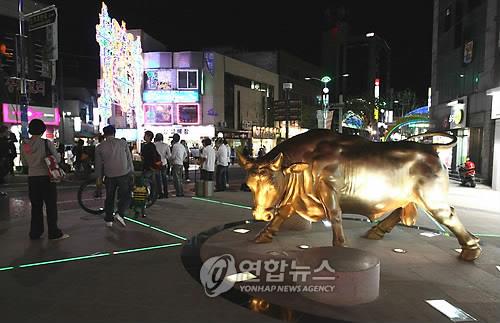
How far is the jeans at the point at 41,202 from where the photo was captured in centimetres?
583

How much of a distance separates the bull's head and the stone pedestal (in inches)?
34.4

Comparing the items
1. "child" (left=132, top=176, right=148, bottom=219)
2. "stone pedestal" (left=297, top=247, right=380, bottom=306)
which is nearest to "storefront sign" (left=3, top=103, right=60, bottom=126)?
"child" (left=132, top=176, right=148, bottom=219)

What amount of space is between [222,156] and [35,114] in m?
18.0

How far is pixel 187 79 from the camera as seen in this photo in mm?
31625

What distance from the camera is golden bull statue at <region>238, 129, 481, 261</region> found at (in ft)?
15.6

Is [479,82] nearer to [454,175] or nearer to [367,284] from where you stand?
[454,175]

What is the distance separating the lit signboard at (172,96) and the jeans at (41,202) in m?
26.2

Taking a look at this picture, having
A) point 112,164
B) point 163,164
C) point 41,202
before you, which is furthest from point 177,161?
point 41,202

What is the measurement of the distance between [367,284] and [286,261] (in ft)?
4.71

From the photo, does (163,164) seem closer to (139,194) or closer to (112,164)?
(139,194)

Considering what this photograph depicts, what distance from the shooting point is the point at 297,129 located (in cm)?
4769

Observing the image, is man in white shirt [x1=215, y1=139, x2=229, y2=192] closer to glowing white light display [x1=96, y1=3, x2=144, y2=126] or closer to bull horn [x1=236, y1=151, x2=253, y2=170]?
bull horn [x1=236, y1=151, x2=253, y2=170]

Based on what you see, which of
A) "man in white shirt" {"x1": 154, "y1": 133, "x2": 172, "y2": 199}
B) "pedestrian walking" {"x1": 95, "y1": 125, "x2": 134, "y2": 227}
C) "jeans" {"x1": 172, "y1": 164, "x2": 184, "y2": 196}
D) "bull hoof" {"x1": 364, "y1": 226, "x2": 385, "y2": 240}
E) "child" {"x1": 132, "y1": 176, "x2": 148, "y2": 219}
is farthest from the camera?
"jeans" {"x1": 172, "y1": 164, "x2": 184, "y2": 196}

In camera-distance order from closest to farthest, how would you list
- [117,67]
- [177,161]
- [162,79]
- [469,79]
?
[177,161], [469,79], [117,67], [162,79]
